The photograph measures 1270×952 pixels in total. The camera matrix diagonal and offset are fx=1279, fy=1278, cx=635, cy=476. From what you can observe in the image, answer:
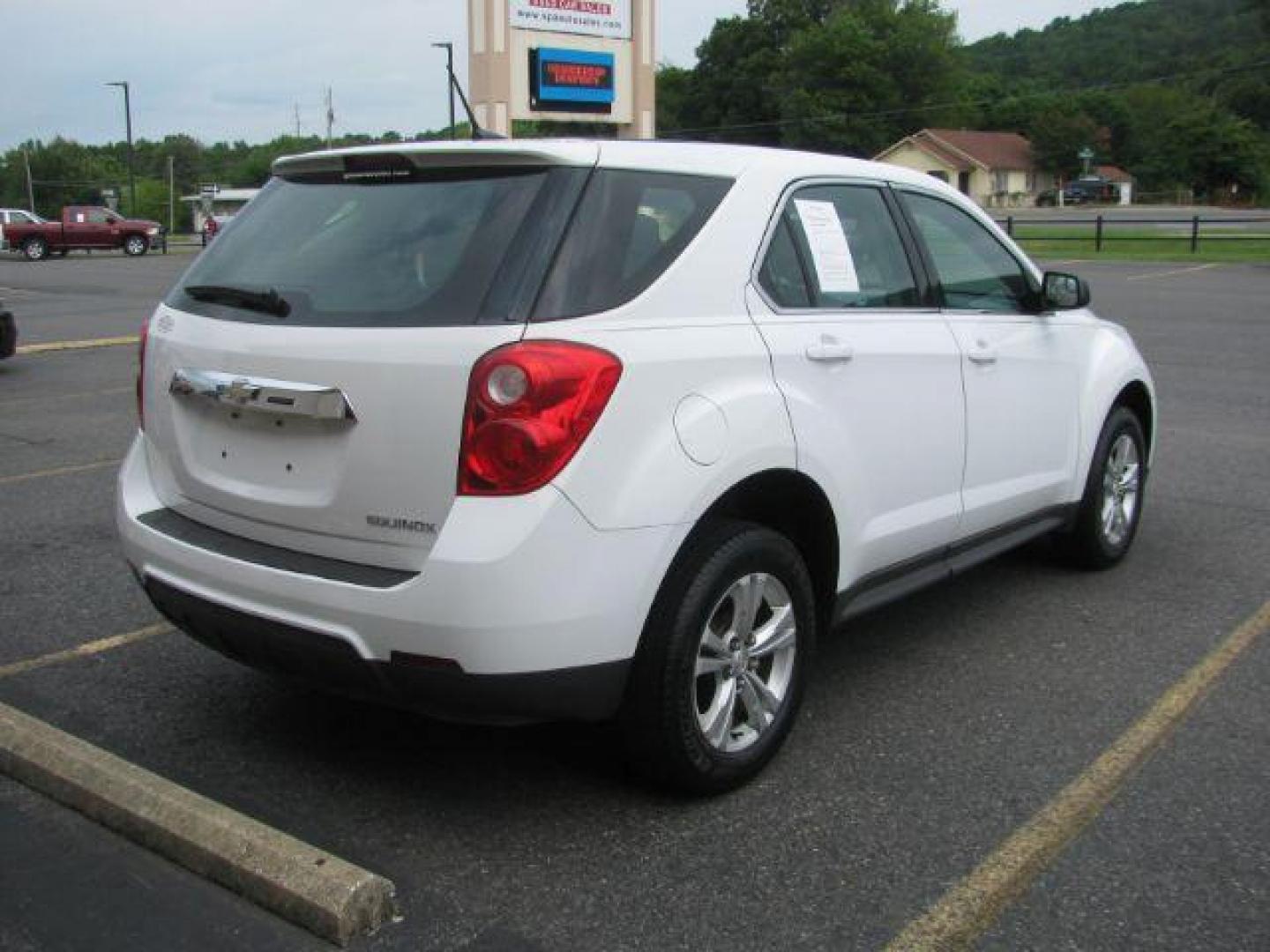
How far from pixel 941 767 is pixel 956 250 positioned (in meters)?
1.92

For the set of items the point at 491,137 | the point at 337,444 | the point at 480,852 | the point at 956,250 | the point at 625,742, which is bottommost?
the point at 480,852

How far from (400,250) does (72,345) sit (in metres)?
12.9

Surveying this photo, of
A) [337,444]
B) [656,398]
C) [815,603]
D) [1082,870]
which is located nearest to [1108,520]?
[815,603]

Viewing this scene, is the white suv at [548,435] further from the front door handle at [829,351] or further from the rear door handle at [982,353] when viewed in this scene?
the rear door handle at [982,353]

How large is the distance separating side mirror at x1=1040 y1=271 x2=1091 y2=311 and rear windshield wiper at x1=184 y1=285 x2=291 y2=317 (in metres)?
2.96

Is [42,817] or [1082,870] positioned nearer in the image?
[1082,870]

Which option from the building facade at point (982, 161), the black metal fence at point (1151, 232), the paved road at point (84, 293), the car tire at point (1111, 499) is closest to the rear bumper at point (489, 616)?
the car tire at point (1111, 499)

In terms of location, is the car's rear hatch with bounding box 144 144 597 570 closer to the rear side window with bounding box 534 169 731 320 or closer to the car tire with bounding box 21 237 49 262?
the rear side window with bounding box 534 169 731 320

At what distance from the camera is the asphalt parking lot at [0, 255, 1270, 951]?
283 cm

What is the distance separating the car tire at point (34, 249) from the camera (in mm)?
41844

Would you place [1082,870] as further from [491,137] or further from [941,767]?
[491,137]

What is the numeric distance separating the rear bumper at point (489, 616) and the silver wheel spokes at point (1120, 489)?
119 inches

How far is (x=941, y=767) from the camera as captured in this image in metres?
3.59

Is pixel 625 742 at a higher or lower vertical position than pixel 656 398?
lower
